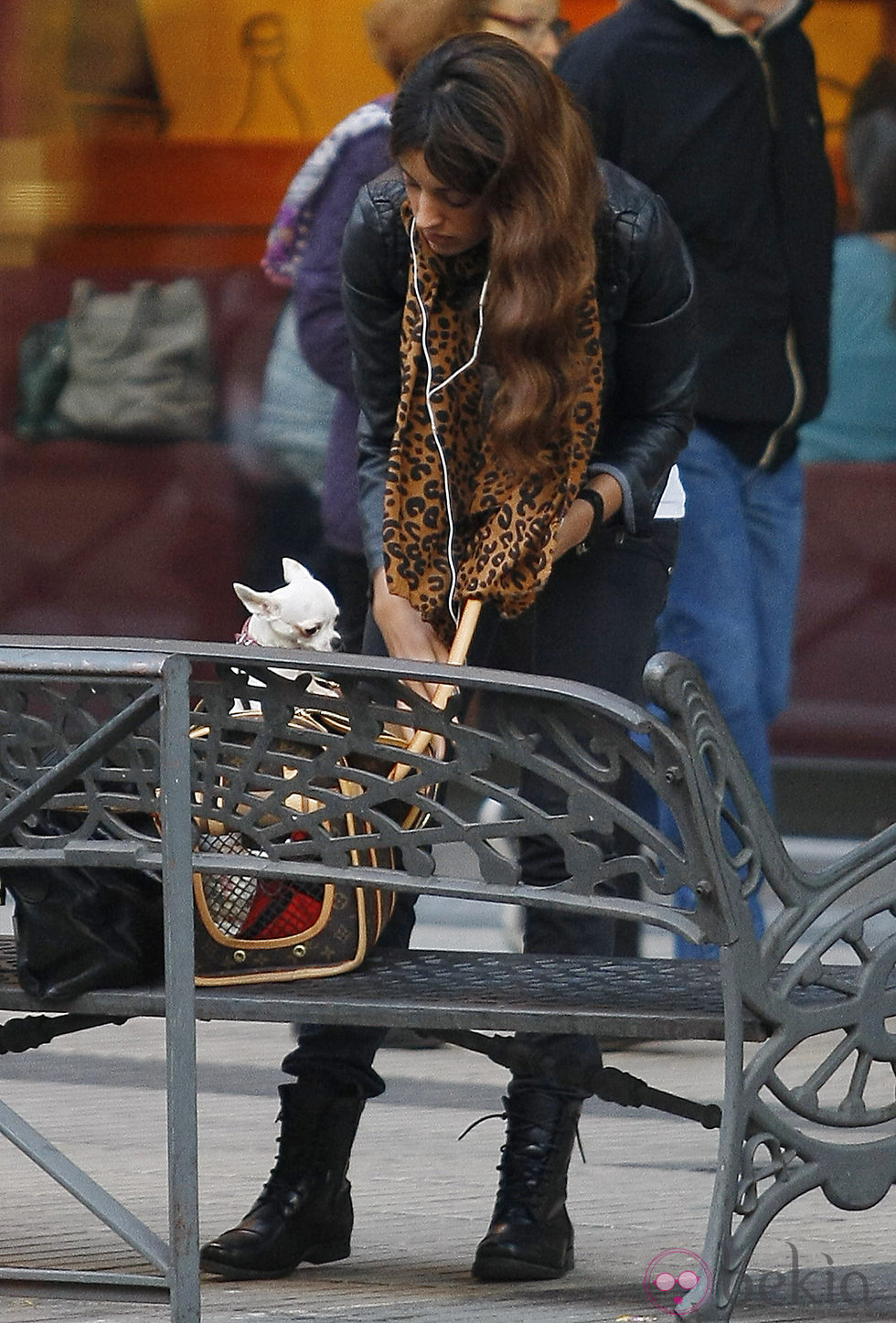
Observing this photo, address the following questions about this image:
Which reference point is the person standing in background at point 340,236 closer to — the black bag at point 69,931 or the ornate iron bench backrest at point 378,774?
the black bag at point 69,931

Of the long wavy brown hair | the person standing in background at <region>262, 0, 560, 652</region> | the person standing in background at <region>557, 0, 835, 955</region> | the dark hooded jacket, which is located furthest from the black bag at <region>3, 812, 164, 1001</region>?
the dark hooded jacket

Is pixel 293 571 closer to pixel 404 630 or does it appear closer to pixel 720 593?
pixel 404 630

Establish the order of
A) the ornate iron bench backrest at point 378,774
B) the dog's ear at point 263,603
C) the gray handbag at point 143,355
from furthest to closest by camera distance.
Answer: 1. the gray handbag at point 143,355
2. the dog's ear at point 263,603
3. the ornate iron bench backrest at point 378,774

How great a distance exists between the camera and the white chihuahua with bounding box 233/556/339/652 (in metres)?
3.69

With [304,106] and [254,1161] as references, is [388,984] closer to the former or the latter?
[254,1161]

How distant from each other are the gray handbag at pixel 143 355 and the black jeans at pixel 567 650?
4190 millimetres

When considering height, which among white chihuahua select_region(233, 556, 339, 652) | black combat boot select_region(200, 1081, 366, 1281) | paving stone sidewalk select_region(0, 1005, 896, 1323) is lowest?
paving stone sidewalk select_region(0, 1005, 896, 1323)

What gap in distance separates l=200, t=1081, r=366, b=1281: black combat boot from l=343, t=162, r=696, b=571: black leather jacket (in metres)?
0.83

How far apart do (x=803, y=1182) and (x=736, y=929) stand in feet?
1.18

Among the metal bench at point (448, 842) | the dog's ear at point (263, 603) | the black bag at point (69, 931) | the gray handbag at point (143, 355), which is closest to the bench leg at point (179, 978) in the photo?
the metal bench at point (448, 842)

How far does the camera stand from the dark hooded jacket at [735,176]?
18.2ft

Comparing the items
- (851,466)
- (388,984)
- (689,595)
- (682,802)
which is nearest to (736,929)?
(682,802)

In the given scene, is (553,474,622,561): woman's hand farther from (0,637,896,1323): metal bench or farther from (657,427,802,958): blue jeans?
(657,427,802,958): blue jeans

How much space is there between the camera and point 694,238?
564 cm
